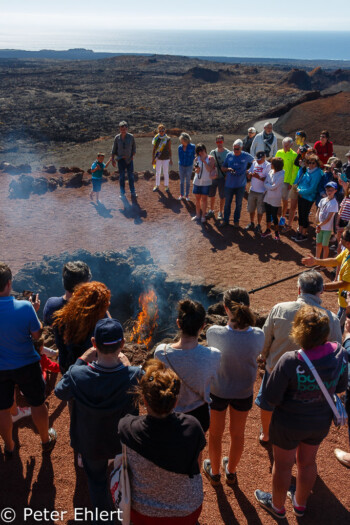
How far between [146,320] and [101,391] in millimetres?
3981

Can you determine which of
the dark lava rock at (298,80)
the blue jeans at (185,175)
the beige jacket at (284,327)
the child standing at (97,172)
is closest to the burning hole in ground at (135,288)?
the beige jacket at (284,327)

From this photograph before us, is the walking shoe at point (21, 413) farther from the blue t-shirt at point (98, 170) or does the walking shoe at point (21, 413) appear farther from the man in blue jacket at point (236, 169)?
the blue t-shirt at point (98, 170)

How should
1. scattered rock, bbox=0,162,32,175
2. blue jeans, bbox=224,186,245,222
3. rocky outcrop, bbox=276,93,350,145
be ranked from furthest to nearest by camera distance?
rocky outcrop, bbox=276,93,350,145, scattered rock, bbox=0,162,32,175, blue jeans, bbox=224,186,245,222

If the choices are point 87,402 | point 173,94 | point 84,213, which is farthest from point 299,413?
point 173,94

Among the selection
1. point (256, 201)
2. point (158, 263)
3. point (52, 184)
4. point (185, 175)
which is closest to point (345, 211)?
point (256, 201)

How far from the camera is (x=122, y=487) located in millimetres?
2596

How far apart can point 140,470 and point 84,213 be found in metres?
9.27

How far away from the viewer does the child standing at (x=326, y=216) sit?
24.4 ft

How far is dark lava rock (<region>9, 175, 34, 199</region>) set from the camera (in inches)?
477

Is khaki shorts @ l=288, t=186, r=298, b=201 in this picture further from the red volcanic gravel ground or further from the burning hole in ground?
the burning hole in ground

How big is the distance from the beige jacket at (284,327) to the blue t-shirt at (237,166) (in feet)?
19.4

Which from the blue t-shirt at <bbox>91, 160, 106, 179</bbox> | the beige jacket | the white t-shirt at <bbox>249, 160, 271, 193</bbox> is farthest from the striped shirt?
the blue t-shirt at <bbox>91, 160, 106, 179</bbox>

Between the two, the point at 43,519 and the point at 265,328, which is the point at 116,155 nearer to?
the point at 265,328

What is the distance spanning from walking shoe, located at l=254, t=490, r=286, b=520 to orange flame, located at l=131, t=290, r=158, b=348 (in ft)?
10.0
